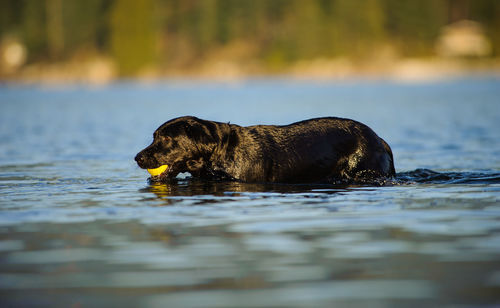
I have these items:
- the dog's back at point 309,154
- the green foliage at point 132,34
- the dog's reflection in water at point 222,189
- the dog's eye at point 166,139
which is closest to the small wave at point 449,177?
the dog's back at point 309,154

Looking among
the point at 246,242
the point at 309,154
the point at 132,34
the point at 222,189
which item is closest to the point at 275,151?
the point at 309,154

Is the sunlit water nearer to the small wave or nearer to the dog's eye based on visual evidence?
the small wave

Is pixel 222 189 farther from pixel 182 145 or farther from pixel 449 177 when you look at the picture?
pixel 449 177

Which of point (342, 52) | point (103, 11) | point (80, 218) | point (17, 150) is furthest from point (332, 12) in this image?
point (80, 218)

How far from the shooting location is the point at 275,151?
9.90 metres

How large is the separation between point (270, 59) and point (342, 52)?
12230mm

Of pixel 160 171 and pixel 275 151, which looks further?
pixel 160 171

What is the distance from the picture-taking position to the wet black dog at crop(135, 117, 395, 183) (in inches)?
391

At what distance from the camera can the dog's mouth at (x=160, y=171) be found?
10389 millimetres

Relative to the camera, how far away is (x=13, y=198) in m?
9.48

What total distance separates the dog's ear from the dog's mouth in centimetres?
31

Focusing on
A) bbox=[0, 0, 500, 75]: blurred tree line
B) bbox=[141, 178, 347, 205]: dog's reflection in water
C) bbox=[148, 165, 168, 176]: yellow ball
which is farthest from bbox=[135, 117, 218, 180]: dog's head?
bbox=[0, 0, 500, 75]: blurred tree line

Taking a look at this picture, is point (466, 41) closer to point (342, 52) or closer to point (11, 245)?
point (342, 52)

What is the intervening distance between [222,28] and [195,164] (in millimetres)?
128574
